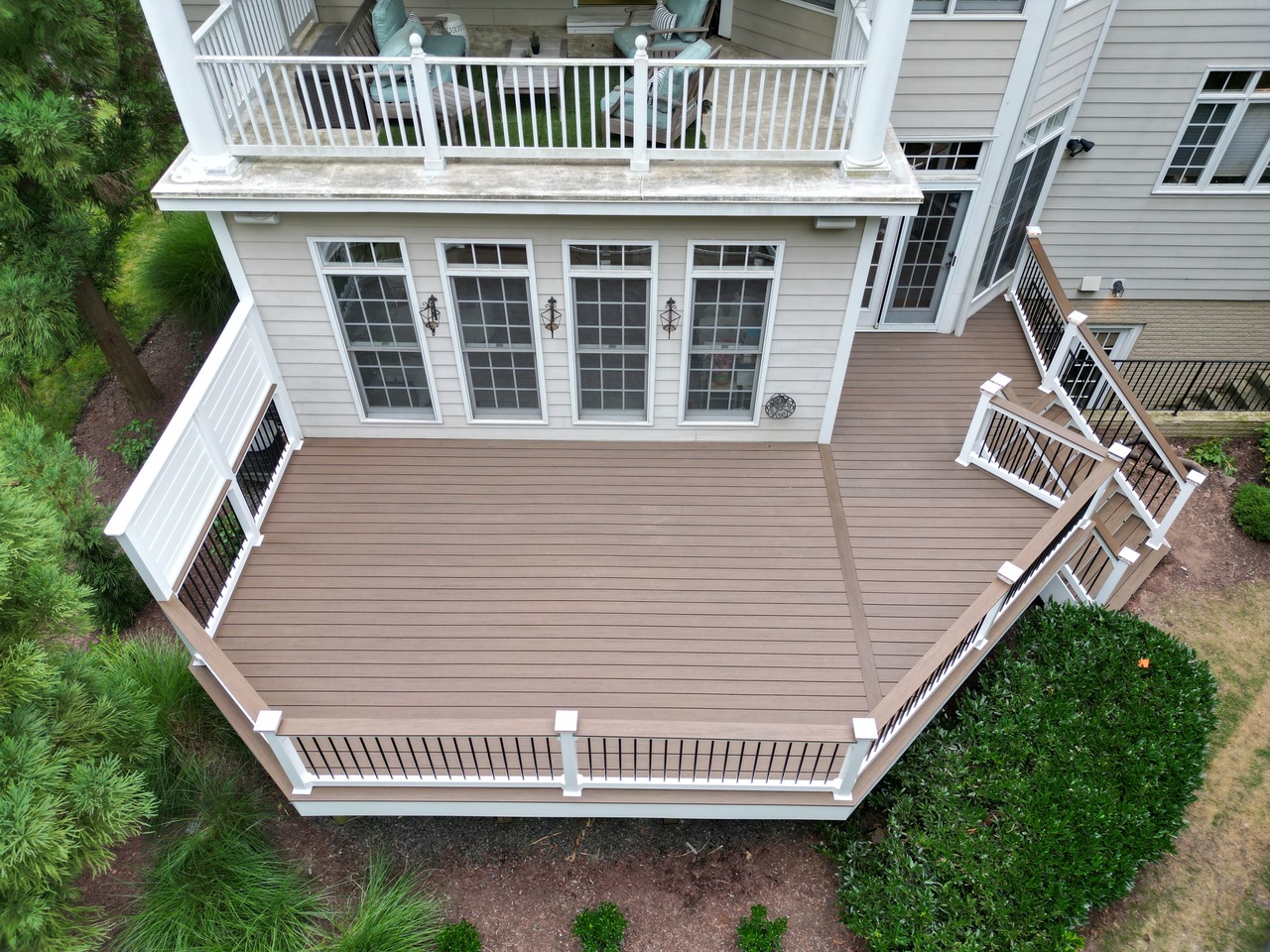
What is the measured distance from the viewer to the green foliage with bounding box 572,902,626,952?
633 cm

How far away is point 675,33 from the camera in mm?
7629

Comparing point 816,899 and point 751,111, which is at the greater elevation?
point 751,111

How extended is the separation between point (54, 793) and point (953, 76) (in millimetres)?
9108

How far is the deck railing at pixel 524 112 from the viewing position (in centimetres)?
607

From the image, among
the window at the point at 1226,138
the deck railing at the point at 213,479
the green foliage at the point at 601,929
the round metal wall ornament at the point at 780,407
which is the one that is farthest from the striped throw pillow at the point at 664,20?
the green foliage at the point at 601,929

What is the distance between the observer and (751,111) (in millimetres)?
7328

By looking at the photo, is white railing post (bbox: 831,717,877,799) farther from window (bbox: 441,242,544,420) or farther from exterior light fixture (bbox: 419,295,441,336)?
exterior light fixture (bbox: 419,295,441,336)

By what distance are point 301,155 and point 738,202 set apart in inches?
135

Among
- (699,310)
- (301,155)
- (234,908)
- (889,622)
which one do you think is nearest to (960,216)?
(699,310)

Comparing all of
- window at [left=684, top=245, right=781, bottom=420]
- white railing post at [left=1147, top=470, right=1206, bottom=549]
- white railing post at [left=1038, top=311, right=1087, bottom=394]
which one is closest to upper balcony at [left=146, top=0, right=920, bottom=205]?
window at [left=684, top=245, right=781, bottom=420]

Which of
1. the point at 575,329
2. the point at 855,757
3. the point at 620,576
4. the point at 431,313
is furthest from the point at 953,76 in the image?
the point at 855,757

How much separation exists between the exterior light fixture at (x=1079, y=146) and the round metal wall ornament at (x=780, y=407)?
502cm

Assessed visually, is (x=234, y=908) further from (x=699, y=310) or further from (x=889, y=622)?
(x=699, y=310)

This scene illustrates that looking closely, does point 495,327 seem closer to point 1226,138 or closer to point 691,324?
point 691,324
